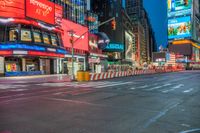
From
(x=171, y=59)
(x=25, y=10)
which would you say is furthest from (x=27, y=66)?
(x=171, y=59)

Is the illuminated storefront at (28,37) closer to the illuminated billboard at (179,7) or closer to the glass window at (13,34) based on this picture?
the glass window at (13,34)

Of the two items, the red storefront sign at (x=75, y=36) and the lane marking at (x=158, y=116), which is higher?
the red storefront sign at (x=75, y=36)

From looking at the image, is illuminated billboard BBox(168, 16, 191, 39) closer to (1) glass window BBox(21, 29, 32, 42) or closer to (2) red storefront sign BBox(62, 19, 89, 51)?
(2) red storefront sign BBox(62, 19, 89, 51)

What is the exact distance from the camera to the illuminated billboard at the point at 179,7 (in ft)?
598

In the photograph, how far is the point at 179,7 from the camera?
609 ft

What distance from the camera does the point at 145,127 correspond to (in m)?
6.86

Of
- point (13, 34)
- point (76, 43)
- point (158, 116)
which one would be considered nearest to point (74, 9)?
point (76, 43)

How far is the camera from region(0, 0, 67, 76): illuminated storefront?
4097 centimetres

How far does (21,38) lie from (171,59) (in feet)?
294

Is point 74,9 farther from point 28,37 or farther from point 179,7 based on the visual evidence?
point 179,7

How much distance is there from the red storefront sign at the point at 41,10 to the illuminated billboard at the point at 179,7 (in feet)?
489

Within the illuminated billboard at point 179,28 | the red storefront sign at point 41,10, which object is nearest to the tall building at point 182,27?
the illuminated billboard at point 179,28

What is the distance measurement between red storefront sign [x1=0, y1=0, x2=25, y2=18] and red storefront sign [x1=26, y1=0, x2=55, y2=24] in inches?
68.8

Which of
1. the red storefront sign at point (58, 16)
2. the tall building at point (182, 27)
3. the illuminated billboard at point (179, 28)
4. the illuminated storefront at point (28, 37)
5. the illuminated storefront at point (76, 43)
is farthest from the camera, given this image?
the illuminated billboard at point (179, 28)
